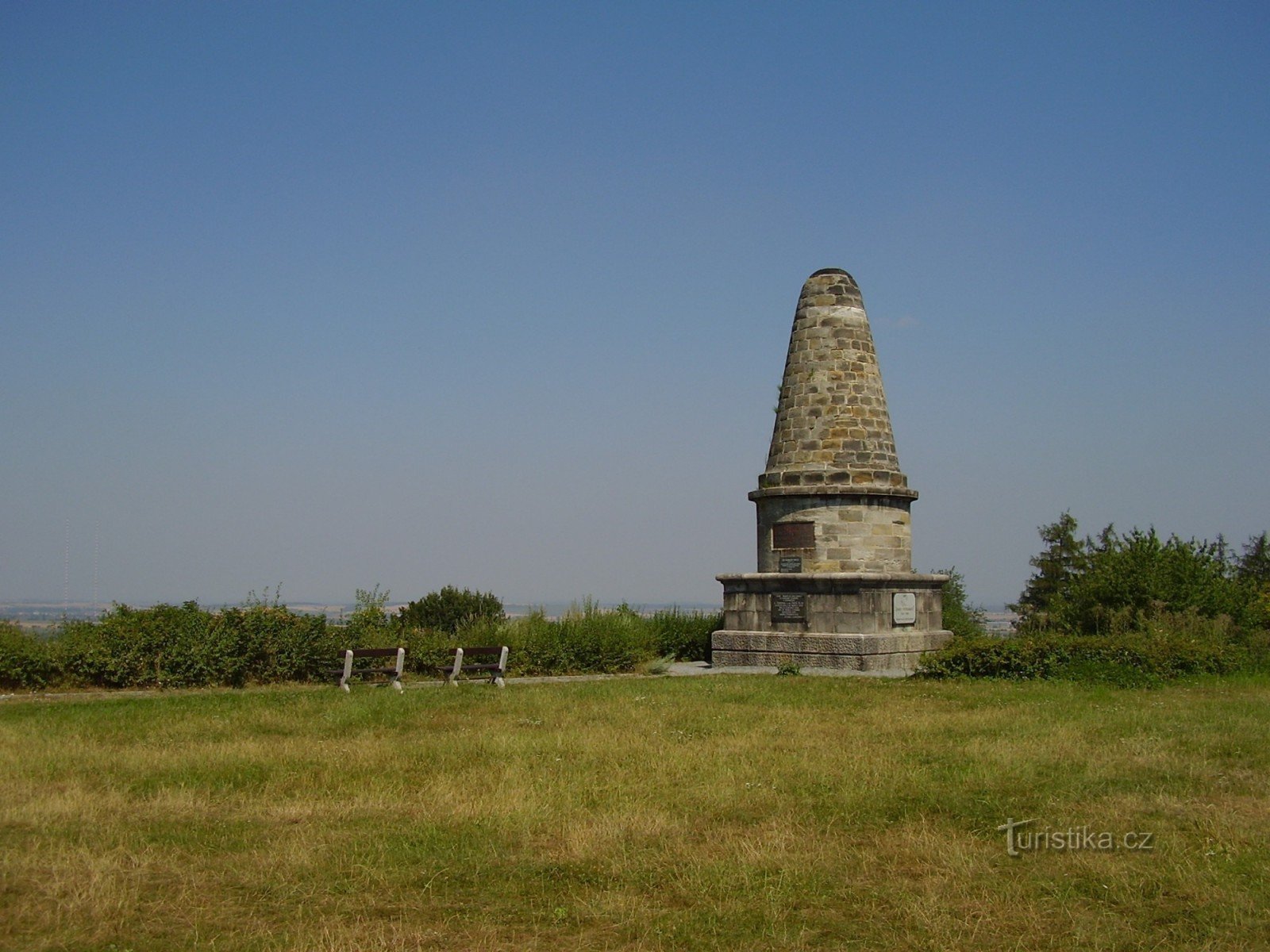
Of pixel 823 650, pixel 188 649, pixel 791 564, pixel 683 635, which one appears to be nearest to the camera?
pixel 188 649

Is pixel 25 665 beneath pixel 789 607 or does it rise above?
beneath

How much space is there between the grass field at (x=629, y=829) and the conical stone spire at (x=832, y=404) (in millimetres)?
8601

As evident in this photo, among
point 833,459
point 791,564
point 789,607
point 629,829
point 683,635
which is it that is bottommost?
point 629,829

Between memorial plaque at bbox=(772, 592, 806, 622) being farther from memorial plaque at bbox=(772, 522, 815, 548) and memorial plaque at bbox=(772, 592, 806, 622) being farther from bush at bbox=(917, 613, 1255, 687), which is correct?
bush at bbox=(917, 613, 1255, 687)

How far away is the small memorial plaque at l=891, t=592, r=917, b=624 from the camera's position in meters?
21.4

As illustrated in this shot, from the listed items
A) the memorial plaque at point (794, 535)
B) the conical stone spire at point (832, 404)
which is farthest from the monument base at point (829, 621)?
the conical stone spire at point (832, 404)

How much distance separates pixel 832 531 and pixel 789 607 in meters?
1.62

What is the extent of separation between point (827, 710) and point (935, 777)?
4.43m

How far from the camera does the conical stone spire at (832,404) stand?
2200cm

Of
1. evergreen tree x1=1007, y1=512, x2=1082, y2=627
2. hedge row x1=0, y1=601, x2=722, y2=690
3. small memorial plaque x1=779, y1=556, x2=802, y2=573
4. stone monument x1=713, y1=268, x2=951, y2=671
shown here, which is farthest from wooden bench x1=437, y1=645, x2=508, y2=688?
evergreen tree x1=1007, y1=512, x2=1082, y2=627

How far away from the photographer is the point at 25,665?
1652cm

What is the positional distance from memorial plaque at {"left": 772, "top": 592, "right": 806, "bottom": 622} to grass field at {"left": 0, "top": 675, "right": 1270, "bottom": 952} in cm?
765

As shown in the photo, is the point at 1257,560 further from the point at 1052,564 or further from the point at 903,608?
the point at 903,608

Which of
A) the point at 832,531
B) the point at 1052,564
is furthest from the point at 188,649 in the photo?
the point at 1052,564
